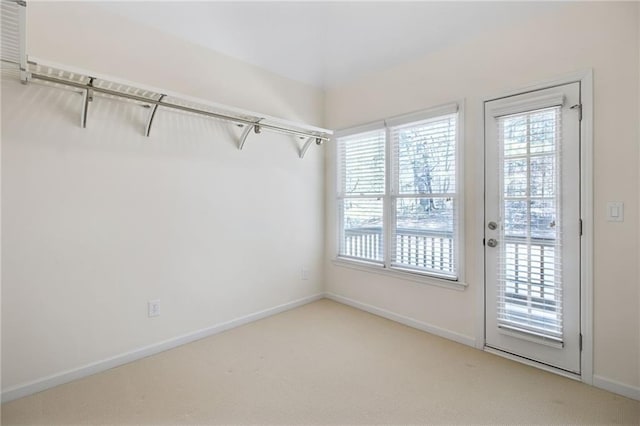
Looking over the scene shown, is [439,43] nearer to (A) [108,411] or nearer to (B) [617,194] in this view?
(B) [617,194]

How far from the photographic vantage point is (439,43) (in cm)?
268

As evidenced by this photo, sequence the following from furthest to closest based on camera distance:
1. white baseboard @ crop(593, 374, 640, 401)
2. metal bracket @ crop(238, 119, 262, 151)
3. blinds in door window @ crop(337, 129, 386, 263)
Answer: blinds in door window @ crop(337, 129, 386, 263)
metal bracket @ crop(238, 119, 262, 151)
white baseboard @ crop(593, 374, 640, 401)

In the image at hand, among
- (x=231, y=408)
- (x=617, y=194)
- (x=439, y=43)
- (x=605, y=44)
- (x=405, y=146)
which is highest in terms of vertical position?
(x=439, y=43)

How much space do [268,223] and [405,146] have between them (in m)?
1.55

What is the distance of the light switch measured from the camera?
1.95 meters

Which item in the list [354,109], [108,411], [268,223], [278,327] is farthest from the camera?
[354,109]

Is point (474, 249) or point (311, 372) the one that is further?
point (474, 249)

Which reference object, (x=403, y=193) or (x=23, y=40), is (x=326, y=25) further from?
(x=23, y=40)

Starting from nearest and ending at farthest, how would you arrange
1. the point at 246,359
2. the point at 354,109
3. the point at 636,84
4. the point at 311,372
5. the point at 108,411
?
the point at 108,411, the point at 636,84, the point at 311,372, the point at 246,359, the point at 354,109

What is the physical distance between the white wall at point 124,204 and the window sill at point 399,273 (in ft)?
2.56

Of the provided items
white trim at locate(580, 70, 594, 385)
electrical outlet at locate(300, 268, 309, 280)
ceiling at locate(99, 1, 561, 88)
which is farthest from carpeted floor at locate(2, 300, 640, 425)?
ceiling at locate(99, 1, 561, 88)

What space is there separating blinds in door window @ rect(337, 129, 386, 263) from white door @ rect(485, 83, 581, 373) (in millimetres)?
1077

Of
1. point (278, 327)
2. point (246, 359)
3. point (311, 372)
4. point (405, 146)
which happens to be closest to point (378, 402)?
point (311, 372)

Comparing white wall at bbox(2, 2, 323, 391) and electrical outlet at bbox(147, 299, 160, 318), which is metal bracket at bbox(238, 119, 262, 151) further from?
electrical outlet at bbox(147, 299, 160, 318)
